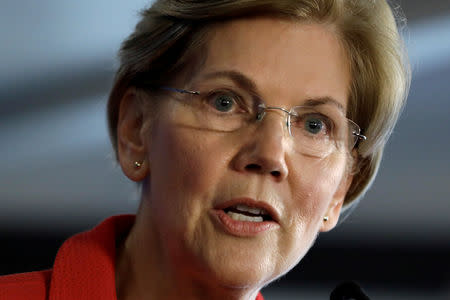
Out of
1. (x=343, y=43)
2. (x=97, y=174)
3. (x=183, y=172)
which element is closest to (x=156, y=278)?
(x=183, y=172)

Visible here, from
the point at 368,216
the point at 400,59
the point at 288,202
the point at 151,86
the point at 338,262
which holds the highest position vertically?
the point at 400,59

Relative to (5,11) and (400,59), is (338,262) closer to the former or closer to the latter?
(400,59)

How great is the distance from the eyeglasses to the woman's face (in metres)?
0.02

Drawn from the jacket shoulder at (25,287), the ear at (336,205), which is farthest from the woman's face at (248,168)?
the jacket shoulder at (25,287)

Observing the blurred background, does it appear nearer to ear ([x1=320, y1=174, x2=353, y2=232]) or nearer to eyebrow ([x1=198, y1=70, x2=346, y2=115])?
ear ([x1=320, y1=174, x2=353, y2=232])

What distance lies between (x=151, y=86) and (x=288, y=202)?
17.8 inches

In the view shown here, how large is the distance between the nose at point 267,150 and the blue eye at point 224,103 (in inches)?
3.4

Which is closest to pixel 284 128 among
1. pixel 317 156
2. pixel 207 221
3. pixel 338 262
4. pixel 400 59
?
pixel 317 156

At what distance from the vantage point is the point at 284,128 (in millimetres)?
1542

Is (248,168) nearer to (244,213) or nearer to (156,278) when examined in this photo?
(244,213)

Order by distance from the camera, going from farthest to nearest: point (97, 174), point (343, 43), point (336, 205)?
point (97, 174) < point (336, 205) < point (343, 43)

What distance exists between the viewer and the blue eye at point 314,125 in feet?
5.31

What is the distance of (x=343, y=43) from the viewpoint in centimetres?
170

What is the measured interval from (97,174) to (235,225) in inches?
73.7
